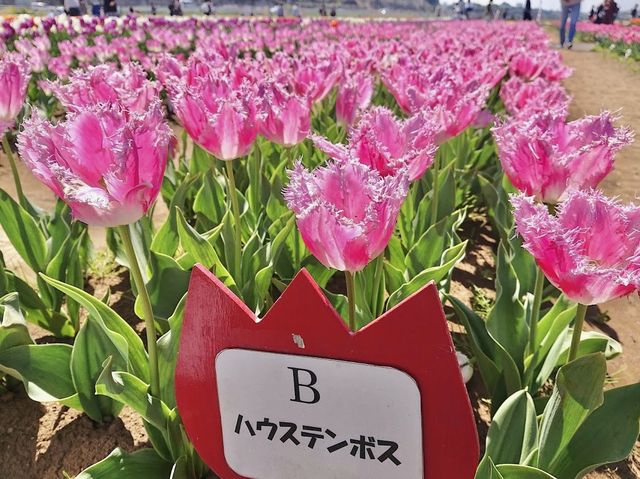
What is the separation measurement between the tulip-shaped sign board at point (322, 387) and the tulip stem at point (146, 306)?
0.19 m

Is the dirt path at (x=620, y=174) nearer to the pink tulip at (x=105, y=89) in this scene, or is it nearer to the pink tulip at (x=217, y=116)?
the pink tulip at (x=217, y=116)

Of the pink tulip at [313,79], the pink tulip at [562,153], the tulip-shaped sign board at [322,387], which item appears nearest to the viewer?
the tulip-shaped sign board at [322,387]

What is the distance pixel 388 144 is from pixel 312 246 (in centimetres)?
44

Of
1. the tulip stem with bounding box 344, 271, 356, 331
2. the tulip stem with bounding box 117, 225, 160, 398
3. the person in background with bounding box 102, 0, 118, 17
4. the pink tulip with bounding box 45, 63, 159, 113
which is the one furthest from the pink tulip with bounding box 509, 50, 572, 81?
the person in background with bounding box 102, 0, 118, 17

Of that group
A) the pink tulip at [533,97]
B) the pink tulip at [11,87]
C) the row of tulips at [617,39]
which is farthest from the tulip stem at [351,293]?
the row of tulips at [617,39]

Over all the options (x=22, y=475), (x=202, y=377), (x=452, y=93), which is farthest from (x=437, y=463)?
(x=452, y=93)

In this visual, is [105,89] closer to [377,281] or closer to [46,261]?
[46,261]

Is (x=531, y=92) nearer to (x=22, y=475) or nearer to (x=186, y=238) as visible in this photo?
(x=186, y=238)

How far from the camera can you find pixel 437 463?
0.94m

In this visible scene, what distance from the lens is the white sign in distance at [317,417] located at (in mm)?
903

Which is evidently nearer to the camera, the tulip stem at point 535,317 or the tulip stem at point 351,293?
the tulip stem at point 351,293

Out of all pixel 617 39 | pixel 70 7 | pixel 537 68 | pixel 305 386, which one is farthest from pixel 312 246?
pixel 617 39

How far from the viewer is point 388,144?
1360mm

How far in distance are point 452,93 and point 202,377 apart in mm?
1385
